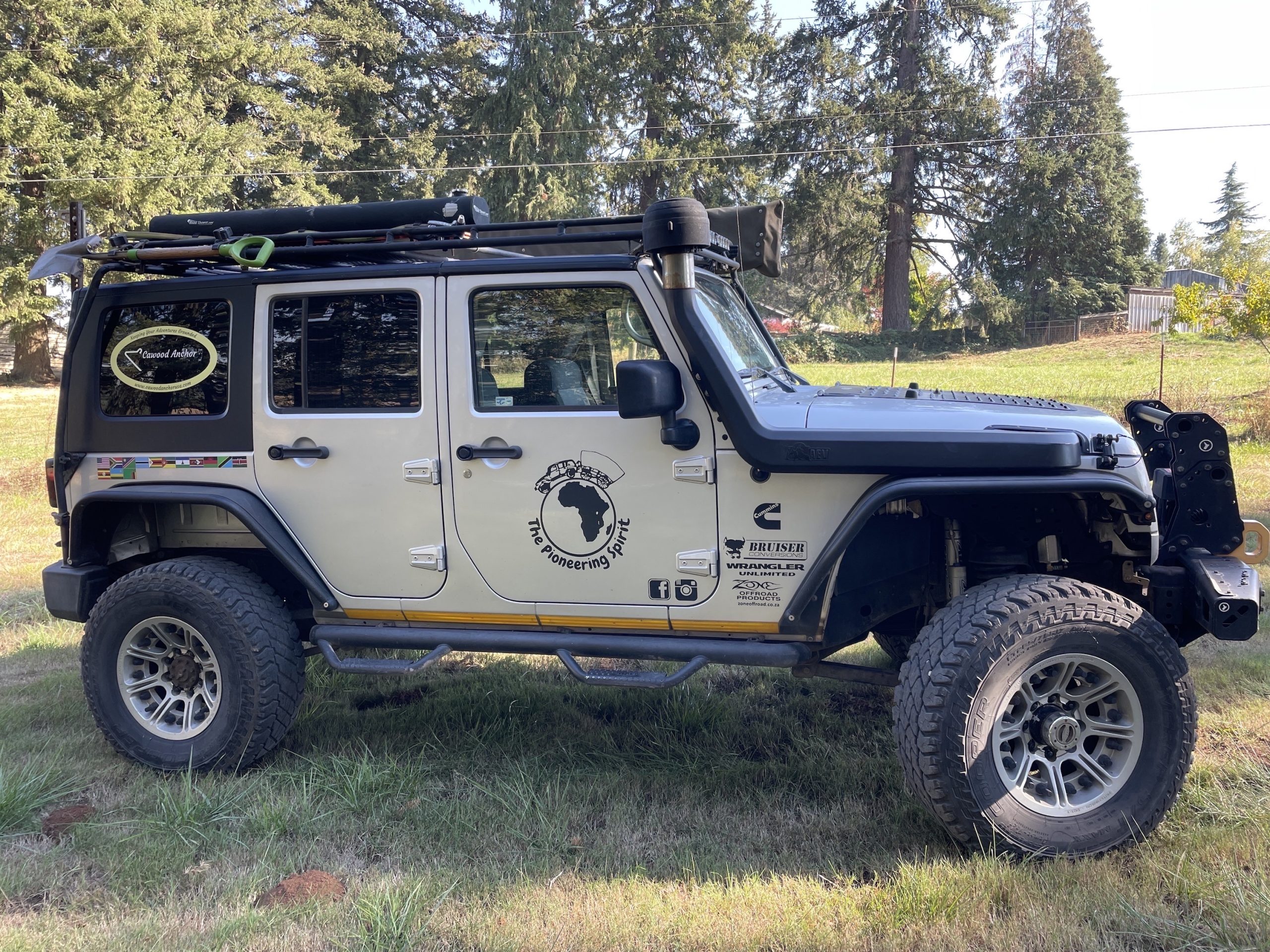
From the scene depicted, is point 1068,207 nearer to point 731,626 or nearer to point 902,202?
point 902,202

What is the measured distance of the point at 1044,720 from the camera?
10.7ft

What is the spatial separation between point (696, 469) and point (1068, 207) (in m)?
33.9

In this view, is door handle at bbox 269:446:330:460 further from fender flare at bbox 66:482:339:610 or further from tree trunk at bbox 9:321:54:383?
tree trunk at bbox 9:321:54:383

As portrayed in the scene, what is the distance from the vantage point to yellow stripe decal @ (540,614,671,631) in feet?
12.0

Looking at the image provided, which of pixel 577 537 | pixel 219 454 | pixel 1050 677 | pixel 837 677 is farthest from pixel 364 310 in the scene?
pixel 1050 677

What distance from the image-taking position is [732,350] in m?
3.71

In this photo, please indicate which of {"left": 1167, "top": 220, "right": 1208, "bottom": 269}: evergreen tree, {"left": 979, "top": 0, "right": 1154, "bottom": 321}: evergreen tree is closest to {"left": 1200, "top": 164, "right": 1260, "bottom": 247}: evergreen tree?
{"left": 1167, "top": 220, "right": 1208, "bottom": 269}: evergreen tree

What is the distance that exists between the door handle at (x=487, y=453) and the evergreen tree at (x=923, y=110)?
3221cm

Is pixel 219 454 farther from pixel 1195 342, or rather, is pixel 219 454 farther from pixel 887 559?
pixel 1195 342

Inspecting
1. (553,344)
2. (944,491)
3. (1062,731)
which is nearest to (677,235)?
(553,344)

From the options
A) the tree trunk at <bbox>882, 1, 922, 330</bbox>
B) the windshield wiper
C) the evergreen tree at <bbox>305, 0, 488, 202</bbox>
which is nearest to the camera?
the windshield wiper

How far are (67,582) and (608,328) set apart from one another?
2.71 m

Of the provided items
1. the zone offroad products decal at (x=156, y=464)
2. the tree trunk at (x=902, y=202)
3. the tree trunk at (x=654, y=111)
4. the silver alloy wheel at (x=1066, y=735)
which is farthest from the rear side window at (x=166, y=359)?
the tree trunk at (x=902, y=202)

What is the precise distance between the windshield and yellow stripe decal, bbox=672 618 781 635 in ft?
3.18
